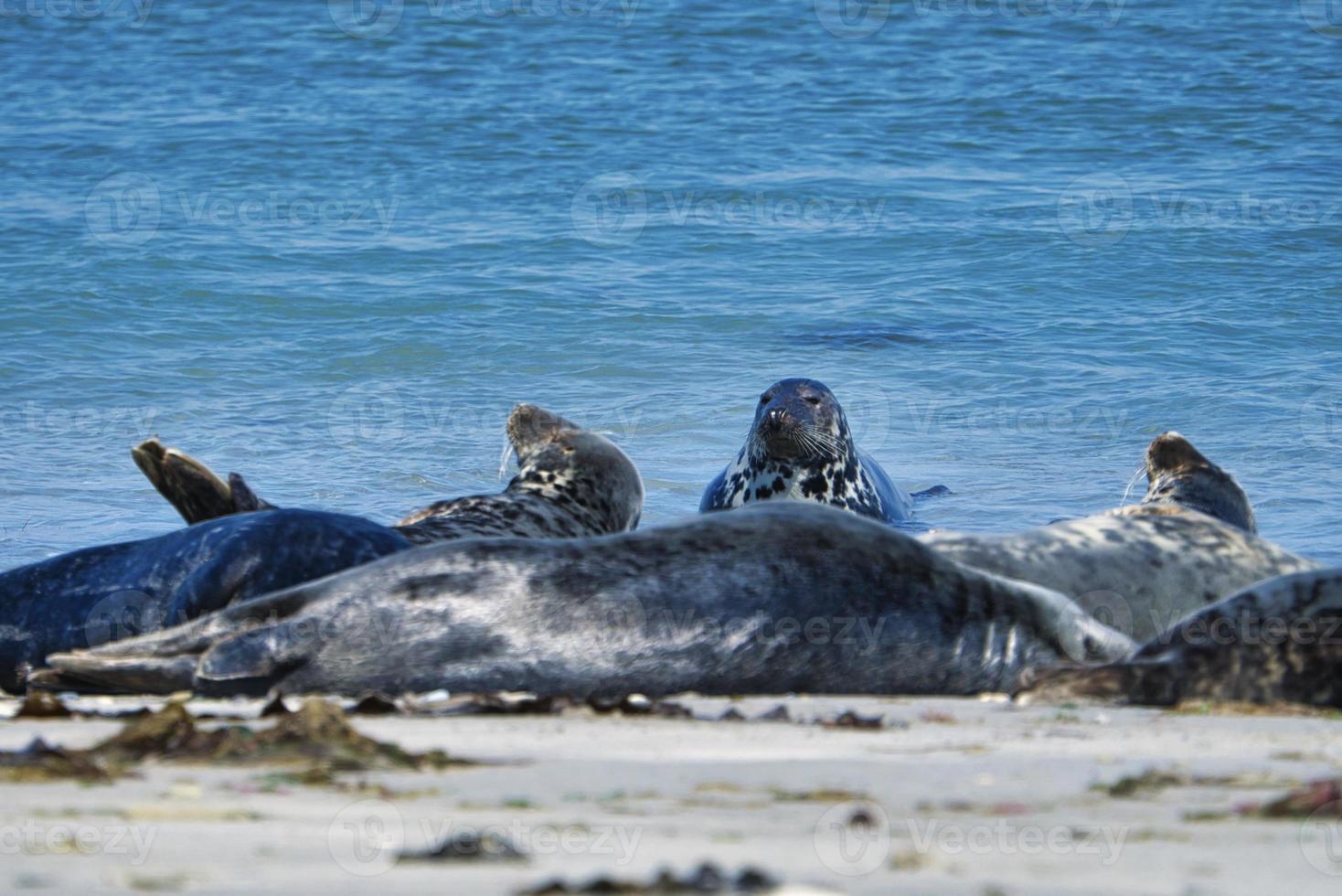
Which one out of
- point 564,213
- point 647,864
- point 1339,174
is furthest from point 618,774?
point 1339,174

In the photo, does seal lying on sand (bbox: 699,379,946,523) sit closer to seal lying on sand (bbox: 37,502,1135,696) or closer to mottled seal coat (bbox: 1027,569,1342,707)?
seal lying on sand (bbox: 37,502,1135,696)

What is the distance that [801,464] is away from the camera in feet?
27.0

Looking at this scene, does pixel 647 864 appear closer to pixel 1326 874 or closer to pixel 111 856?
pixel 111 856

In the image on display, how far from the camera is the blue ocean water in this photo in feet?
35.3

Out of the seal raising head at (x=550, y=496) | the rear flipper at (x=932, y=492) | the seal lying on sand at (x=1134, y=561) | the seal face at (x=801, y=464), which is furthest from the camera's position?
the rear flipper at (x=932, y=492)

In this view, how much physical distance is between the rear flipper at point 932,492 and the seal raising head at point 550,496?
92.1 inches

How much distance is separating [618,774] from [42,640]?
9.35ft

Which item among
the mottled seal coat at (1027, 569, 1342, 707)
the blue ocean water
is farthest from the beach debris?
the blue ocean water

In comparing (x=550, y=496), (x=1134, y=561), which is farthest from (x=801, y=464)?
(x=1134, y=561)

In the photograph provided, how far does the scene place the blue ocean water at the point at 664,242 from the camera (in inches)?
423

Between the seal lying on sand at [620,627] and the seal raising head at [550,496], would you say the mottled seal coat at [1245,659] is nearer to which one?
the seal lying on sand at [620,627]

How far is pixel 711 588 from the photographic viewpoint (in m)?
4.45

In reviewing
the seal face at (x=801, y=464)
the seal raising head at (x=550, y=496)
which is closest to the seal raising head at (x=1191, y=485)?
the seal face at (x=801, y=464)

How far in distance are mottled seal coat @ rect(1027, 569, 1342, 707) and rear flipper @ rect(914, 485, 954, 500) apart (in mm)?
4680
